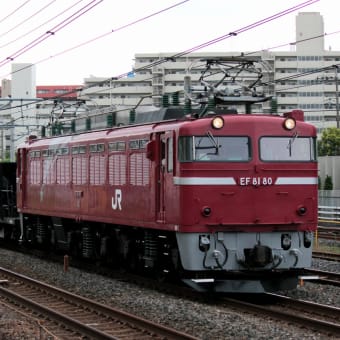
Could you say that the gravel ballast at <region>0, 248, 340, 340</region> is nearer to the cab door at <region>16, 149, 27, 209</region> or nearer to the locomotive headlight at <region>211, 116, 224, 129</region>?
the locomotive headlight at <region>211, 116, 224, 129</region>

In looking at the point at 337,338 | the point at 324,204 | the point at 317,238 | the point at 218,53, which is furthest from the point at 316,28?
the point at 337,338

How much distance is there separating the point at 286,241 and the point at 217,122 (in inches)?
94.7

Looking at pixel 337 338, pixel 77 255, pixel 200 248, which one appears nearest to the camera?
pixel 337 338

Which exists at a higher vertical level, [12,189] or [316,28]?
[316,28]

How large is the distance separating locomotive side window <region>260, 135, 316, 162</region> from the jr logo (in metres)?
3.82

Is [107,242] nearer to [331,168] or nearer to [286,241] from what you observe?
[286,241]

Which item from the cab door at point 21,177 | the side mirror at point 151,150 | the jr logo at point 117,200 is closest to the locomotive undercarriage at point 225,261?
the jr logo at point 117,200

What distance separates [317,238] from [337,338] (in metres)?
16.2

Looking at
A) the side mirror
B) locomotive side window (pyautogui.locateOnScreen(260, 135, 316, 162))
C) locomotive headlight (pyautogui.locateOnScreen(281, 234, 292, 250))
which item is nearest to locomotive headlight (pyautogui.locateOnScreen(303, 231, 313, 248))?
locomotive headlight (pyautogui.locateOnScreen(281, 234, 292, 250))

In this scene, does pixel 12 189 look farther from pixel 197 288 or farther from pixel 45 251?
pixel 197 288

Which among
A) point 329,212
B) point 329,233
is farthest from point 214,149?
point 329,212

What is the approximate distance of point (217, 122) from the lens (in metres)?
12.7

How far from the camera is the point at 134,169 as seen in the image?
14.8 metres

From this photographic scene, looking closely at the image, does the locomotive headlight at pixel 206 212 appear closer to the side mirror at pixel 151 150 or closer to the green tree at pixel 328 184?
the side mirror at pixel 151 150
